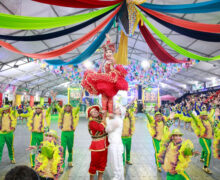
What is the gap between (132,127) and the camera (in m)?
3.59

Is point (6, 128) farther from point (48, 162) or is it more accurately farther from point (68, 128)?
point (48, 162)

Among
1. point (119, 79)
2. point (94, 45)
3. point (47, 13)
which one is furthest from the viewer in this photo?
point (47, 13)

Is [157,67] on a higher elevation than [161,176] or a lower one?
higher

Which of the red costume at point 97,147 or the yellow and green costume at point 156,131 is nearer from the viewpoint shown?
the red costume at point 97,147

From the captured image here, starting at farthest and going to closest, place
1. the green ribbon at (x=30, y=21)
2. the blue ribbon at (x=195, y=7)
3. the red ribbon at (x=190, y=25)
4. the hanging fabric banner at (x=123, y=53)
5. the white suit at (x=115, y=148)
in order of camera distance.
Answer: the hanging fabric banner at (x=123, y=53) < the red ribbon at (x=190, y=25) < the blue ribbon at (x=195, y=7) < the white suit at (x=115, y=148) < the green ribbon at (x=30, y=21)

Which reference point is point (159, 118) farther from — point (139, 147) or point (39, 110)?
point (39, 110)

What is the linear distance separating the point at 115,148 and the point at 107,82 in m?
0.90

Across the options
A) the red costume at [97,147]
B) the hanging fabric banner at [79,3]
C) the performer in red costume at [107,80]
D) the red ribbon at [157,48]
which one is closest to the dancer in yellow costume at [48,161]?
the red costume at [97,147]

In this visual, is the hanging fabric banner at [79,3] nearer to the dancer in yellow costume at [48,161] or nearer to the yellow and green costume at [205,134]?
the dancer in yellow costume at [48,161]

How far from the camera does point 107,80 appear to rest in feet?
→ 6.42

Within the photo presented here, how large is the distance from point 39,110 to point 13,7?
12.7 ft

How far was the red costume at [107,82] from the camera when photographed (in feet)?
6.43

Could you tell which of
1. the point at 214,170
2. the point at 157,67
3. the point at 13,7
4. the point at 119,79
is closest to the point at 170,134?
the point at 119,79

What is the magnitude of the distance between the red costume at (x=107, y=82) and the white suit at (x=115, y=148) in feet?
0.61
